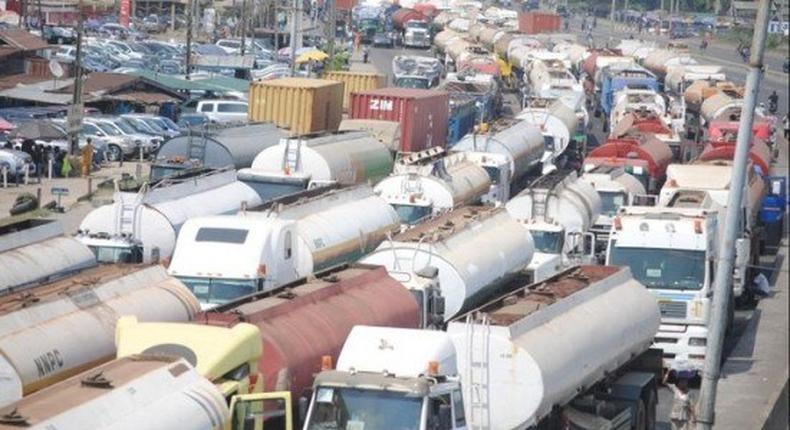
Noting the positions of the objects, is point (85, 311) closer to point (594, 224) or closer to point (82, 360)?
point (82, 360)

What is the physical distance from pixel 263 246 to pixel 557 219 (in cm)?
921

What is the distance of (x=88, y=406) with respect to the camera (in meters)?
14.1

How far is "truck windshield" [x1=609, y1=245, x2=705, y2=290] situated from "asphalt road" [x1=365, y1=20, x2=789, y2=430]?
1564 mm

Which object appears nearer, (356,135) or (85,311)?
(85,311)

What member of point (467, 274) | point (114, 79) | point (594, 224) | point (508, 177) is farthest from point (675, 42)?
point (467, 274)

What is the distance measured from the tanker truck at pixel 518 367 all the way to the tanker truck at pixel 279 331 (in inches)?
29.8

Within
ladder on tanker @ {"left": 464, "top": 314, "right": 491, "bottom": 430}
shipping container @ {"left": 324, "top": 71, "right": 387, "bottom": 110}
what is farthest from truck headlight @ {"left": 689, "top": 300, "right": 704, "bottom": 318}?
shipping container @ {"left": 324, "top": 71, "right": 387, "bottom": 110}

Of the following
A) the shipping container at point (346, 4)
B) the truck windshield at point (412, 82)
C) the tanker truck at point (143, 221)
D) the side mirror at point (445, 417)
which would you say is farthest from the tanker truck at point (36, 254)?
the shipping container at point (346, 4)

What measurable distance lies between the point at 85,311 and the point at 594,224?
16.0 m

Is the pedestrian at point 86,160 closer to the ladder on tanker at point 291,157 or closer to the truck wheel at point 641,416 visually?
the ladder on tanker at point 291,157

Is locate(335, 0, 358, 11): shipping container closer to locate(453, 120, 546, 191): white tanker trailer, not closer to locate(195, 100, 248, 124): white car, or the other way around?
locate(195, 100, 248, 124): white car

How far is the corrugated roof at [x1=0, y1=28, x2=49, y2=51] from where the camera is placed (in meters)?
69.2

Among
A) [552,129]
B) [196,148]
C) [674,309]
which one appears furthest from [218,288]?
[552,129]

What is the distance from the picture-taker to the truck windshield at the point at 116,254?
86.9 feet
